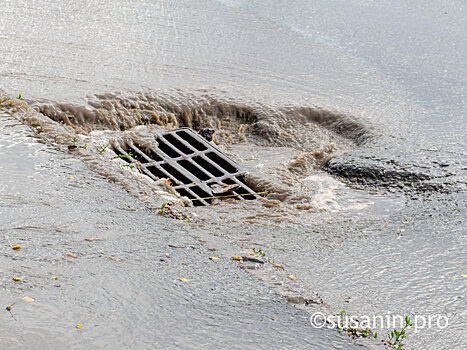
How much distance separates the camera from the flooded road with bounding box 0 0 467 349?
2.80m

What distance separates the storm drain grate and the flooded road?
0.13 m

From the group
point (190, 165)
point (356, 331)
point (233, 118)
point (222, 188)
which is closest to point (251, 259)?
point (356, 331)

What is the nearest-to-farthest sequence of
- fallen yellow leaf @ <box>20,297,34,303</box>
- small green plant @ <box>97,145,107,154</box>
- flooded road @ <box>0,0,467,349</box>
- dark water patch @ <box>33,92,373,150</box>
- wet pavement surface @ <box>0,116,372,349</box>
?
wet pavement surface @ <box>0,116,372,349</box>, fallen yellow leaf @ <box>20,297,34,303</box>, flooded road @ <box>0,0,467,349</box>, small green plant @ <box>97,145,107,154</box>, dark water patch @ <box>33,92,373,150</box>

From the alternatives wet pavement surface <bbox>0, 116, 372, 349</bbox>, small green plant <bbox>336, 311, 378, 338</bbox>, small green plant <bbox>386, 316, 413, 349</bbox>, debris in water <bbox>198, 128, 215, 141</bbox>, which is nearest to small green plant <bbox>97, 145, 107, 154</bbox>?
wet pavement surface <bbox>0, 116, 372, 349</bbox>

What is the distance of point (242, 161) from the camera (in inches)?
193

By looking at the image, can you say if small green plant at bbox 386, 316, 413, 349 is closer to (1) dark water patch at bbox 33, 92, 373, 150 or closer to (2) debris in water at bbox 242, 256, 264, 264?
(2) debris in water at bbox 242, 256, 264, 264

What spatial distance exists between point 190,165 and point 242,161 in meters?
0.50

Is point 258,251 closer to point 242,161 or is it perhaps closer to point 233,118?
point 242,161

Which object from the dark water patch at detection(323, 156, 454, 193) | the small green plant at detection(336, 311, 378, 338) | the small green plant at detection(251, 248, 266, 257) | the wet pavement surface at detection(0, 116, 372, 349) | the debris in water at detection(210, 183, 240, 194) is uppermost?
the dark water patch at detection(323, 156, 454, 193)

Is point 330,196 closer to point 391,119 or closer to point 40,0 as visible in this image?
point 391,119

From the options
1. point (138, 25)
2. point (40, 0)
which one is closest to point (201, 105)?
point (138, 25)

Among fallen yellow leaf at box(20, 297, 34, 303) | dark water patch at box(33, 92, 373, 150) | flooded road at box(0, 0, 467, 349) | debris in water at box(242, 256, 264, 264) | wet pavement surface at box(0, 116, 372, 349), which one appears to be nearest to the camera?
wet pavement surface at box(0, 116, 372, 349)

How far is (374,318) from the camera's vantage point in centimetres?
283

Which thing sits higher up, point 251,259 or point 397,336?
point 397,336
